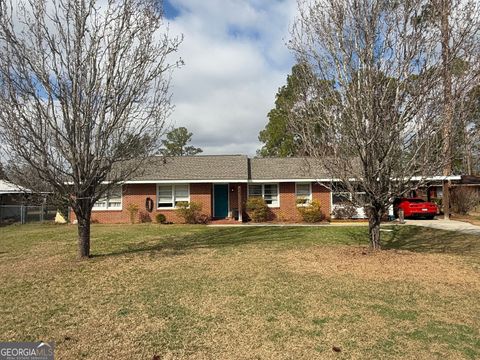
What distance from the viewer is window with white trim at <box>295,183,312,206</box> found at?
2289 cm

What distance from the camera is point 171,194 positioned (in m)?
23.2

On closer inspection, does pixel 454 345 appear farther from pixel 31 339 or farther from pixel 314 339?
pixel 31 339

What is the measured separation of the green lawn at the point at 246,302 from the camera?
4.68m

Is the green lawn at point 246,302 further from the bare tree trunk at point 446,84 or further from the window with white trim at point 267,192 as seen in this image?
the window with white trim at point 267,192

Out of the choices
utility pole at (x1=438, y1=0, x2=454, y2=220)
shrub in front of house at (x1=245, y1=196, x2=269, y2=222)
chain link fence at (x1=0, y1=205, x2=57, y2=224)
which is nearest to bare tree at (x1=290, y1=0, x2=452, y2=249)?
utility pole at (x1=438, y1=0, x2=454, y2=220)

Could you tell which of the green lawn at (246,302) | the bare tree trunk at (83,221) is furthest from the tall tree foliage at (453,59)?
the bare tree trunk at (83,221)

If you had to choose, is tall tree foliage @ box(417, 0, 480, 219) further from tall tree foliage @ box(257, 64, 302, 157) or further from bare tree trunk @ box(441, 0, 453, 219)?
tall tree foliage @ box(257, 64, 302, 157)

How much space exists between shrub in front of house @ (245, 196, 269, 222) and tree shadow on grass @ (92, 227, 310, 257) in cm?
413

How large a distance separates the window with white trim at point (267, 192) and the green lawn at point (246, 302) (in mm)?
11434

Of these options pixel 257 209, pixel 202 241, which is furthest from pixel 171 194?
pixel 202 241

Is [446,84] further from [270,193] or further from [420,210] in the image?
[420,210]

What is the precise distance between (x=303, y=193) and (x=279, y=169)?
7.51 ft

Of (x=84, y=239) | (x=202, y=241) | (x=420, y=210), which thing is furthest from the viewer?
(x=420, y=210)

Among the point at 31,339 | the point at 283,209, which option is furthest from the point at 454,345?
the point at 283,209
